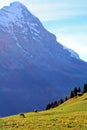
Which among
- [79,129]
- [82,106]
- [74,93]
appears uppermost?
[74,93]

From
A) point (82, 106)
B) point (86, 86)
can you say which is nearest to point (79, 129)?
point (82, 106)

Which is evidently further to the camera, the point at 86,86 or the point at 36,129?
the point at 86,86

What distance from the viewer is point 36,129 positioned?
38438 millimetres

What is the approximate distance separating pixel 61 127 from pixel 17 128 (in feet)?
13.0

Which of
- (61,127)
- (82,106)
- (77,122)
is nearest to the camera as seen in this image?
(61,127)

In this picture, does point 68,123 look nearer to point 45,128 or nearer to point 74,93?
point 45,128

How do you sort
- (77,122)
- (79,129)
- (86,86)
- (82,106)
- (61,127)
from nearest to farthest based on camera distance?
(79,129), (61,127), (77,122), (82,106), (86,86)

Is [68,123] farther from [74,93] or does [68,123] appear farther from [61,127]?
[74,93]

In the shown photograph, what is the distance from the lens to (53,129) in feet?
125

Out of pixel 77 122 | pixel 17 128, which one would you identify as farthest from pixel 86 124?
pixel 17 128

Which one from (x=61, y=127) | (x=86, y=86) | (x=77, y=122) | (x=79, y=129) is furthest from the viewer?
(x=86, y=86)

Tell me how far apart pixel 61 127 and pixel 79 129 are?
278cm

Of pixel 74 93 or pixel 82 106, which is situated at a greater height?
pixel 74 93

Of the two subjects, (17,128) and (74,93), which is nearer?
(17,128)
